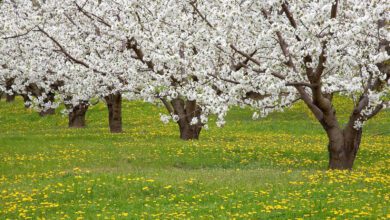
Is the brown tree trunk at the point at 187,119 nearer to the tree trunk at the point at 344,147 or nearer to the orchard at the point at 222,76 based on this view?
the orchard at the point at 222,76

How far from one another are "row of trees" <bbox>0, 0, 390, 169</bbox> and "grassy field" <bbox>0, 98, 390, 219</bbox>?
1.77m

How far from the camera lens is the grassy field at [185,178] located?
511 inches

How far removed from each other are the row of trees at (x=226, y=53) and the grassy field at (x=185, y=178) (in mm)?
1770

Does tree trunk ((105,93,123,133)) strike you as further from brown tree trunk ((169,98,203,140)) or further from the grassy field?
brown tree trunk ((169,98,203,140))

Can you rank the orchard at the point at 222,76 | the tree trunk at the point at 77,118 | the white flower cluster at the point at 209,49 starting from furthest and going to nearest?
the tree trunk at the point at 77,118
the white flower cluster at the point at 209,49
the orchard at the point at 222,76

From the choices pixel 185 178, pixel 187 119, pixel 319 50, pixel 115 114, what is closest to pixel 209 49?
pixel 319 50

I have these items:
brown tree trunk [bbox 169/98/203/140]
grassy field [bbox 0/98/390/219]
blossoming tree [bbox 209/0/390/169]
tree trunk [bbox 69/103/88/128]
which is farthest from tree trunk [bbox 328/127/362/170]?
tree trunk [bbox 69/103/88/128]

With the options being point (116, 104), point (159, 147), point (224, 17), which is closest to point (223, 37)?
point (224, 17)

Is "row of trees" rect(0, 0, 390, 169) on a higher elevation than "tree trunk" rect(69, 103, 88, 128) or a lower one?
higher

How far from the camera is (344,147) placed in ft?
59.7

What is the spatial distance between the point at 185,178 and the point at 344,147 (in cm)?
484

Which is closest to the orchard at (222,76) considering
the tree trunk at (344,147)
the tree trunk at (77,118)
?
the tree trunk at (344,147)

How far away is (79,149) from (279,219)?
1327 cm

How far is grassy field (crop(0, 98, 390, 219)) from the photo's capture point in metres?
13.0
